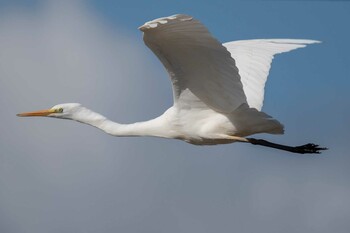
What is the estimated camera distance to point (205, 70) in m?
15.0

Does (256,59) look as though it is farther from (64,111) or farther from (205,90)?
(64,111)

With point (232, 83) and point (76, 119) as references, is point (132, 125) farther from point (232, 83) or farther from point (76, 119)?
point (232, 83)

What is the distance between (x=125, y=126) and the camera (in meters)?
16.9

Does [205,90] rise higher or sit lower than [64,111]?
higher

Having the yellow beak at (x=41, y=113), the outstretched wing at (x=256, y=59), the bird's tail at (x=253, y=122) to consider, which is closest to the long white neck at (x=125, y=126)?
the yellow beak at (x=41, y=113)

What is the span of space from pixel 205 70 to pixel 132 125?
7.67 feet

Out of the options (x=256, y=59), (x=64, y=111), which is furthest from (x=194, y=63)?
(x=64, y=111)

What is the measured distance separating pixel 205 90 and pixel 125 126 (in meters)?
1.94

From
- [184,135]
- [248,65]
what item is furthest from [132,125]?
[248,65]

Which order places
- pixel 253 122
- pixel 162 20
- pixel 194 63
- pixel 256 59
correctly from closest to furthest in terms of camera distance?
1. pixel 162 20
2. pixel 194 63
3. pixel 253 122
4. pixel 256 59

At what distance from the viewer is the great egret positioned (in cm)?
1405

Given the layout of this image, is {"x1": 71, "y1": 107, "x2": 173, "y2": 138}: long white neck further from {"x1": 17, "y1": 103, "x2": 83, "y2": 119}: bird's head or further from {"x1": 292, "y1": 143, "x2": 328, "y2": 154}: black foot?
{"x1": 292, "y1": 143, "x2": 328, "y2": 154}: black foot

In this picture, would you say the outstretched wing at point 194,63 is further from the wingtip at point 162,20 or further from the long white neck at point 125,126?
the long white neck at point 125,126

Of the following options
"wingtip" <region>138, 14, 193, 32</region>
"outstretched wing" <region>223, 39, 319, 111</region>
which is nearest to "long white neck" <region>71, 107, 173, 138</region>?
"outstretched wing" <region>223, 39, 319, 111</region>
